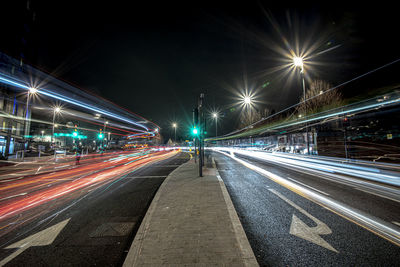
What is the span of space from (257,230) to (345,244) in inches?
64.6

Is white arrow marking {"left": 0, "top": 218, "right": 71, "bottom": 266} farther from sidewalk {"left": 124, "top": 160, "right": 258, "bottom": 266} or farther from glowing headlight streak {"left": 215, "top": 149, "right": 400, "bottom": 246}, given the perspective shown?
glowing headlight streak {"left": 215, "top": 149, "right": 400, "bottom": 246}

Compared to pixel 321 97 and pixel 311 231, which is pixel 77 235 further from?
pixel 321 97

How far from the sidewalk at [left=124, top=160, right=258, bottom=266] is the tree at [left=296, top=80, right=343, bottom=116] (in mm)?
23470

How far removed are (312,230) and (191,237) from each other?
281 cm

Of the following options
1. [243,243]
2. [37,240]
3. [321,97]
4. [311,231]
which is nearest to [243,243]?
[243,243]

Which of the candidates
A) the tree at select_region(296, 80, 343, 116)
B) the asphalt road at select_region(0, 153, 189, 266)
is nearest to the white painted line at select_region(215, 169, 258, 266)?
the asphalt road at select_region(0, 153, 189, 266)

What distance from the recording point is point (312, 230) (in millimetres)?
3664

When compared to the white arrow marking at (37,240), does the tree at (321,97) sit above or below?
above

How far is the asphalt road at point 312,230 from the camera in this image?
2775 millimetres

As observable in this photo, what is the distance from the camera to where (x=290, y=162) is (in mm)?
15164

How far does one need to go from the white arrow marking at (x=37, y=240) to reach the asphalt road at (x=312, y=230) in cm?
450

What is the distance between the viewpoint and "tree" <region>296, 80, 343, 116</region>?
21.7 metres

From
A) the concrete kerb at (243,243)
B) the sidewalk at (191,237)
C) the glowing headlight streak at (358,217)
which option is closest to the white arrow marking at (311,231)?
the glowing headlight streak at (358,217)

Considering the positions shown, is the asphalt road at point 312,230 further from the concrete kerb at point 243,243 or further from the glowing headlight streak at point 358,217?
the concrete kerb at point 243,243
